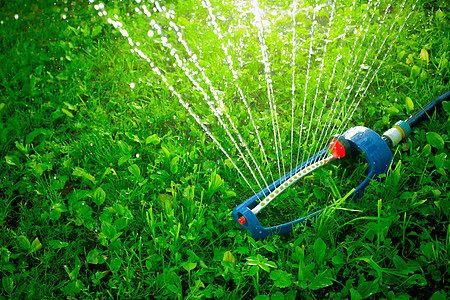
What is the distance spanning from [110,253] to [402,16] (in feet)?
8.51

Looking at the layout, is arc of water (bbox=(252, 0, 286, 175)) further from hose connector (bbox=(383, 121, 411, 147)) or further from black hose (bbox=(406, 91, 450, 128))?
black hose (bbox=(406, 91, 450, 128))

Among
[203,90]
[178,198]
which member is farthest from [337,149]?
[203,90]

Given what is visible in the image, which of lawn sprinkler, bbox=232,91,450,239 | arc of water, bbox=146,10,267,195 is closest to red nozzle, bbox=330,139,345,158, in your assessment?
lawn sprinkler, bbox=232,91,450,239

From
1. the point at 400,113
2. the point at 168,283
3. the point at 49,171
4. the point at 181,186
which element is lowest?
the point at 400,113

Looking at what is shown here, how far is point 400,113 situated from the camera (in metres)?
1.93

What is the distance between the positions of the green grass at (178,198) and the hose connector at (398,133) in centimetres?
8

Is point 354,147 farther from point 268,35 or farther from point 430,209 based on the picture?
point 268,35

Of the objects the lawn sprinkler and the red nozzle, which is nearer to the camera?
the lawn sprinkler

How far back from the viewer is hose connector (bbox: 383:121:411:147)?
66.4 inches

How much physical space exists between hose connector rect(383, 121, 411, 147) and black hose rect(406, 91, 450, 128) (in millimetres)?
67

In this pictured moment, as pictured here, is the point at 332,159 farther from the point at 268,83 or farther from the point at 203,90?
the point at 203,90

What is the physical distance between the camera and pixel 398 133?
5.57ft

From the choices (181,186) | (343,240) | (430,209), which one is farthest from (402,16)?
(181,186)

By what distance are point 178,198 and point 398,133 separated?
1.17 meters
